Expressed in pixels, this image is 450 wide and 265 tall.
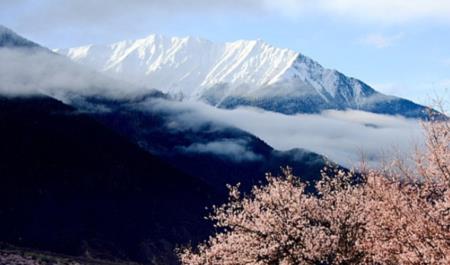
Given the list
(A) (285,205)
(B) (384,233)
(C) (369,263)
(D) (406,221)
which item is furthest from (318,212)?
(D) (406,221)

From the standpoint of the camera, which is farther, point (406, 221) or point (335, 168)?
point (335, 168)

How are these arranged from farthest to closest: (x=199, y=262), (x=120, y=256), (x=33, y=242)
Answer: (x=120, y=256) → (x=33, y=242) → (x=199, y=262)

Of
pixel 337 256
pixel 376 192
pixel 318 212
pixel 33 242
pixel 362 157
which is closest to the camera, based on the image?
pixel 376 192

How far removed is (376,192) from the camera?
2542 centimetres

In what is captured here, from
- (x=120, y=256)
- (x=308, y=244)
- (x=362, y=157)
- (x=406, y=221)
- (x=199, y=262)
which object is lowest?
(x=120, y=256)

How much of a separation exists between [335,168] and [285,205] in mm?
3479

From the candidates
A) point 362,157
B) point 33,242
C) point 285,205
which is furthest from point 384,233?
point 33,242

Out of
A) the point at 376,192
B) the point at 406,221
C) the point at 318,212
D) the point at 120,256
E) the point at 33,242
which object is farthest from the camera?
the point at 120,256

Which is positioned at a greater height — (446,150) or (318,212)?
(446,150)

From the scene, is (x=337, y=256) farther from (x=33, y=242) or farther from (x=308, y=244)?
(x=33, y=242)

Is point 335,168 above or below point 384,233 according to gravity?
above

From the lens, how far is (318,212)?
108 ft

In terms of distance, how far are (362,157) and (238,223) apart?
845 cm

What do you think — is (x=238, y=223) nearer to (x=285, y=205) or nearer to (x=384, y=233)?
(x=285, y=205)
